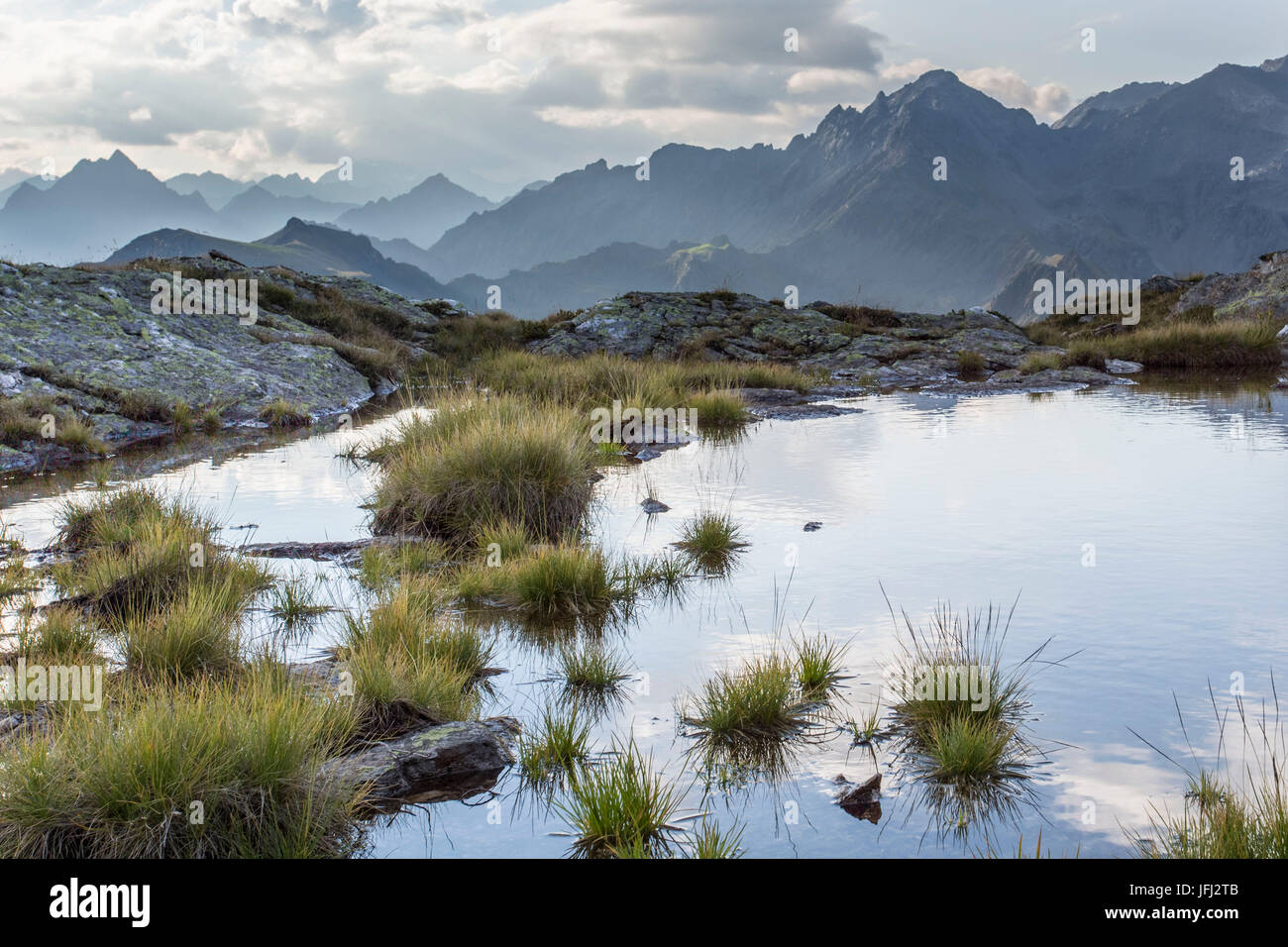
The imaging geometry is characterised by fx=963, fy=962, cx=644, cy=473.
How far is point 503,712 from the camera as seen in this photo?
5.55 metres

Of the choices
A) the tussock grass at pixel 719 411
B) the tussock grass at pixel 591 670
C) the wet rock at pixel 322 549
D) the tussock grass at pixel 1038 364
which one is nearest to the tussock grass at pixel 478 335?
the tussock grass at pixel 719 411

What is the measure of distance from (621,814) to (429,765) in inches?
45.3

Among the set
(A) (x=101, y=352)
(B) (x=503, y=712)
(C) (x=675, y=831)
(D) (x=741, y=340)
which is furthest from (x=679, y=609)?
(D) (x=741, y=340)

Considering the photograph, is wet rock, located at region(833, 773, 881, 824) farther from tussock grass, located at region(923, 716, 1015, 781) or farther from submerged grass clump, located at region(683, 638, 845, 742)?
submerged grass clump, located at region(683, 638, 845, 742)

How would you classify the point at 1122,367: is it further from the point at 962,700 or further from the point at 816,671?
the point at 962,700

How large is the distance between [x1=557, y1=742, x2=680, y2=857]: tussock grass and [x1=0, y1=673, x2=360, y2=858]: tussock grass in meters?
0.97

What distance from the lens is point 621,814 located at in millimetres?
4086

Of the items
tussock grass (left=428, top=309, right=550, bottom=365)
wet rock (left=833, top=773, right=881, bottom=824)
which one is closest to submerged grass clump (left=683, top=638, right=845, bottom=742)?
wet rock (left=833, top=773, right=881, bottom=824)

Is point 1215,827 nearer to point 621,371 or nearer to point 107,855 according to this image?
point 107,855

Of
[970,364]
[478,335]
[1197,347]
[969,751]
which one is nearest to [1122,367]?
[1197,347]

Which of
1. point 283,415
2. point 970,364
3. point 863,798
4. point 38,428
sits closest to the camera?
point 863,798

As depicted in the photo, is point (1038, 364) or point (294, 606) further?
point (1038, 364)

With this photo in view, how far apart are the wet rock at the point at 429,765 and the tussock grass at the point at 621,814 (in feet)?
2.03

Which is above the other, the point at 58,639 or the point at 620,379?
the point at 620,379
